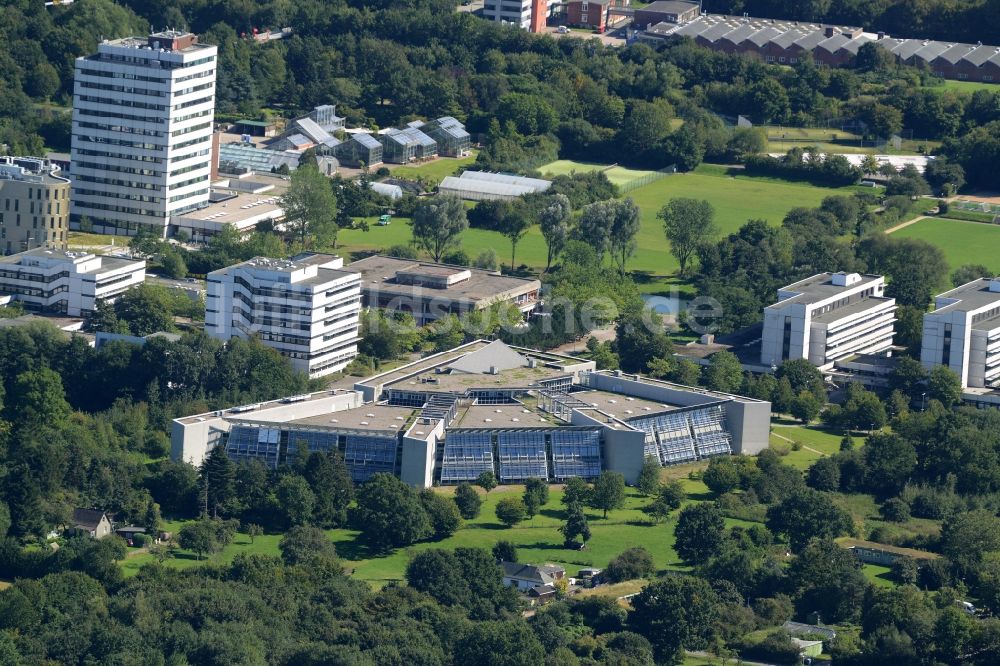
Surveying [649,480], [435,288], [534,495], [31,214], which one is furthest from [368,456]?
[31,214]

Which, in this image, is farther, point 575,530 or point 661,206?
point 661,206

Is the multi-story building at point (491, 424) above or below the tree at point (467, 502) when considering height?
above

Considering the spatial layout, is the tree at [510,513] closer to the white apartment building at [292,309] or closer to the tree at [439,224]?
the white apartment building at [292,309]

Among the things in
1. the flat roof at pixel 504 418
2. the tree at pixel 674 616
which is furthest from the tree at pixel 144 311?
the tree at pixel 674 616

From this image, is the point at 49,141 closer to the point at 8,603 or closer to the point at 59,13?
the point at 59,13

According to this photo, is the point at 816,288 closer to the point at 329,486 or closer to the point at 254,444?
the point at 254,444

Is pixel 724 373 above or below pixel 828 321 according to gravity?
below
